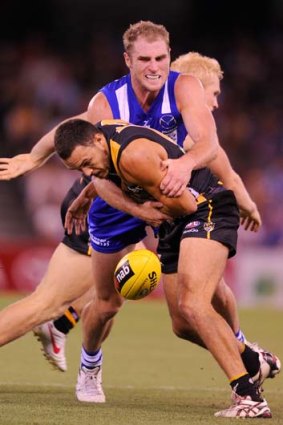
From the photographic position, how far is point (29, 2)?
824 inches

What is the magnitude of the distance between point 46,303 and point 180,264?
4.37 feet

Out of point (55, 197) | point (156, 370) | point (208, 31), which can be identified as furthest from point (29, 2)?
point (156, 370)

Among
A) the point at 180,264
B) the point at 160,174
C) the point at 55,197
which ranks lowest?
the point at 55,197

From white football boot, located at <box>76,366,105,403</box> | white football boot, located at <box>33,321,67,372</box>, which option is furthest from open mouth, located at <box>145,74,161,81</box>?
white football boot, located at <box>33,321,67,372</box>

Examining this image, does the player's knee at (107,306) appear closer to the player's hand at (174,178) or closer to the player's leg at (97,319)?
the player's leg at (97,319)

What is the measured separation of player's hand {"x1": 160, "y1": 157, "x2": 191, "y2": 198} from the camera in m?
6.26

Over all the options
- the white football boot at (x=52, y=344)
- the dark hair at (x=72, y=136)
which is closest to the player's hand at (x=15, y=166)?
the dark hair at (x=72, y=136)

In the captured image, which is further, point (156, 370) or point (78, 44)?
point (78, 44)

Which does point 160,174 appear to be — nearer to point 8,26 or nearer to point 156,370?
point 156,370

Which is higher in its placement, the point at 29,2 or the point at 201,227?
the point at 201,227

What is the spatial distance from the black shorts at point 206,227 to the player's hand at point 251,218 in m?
0.71

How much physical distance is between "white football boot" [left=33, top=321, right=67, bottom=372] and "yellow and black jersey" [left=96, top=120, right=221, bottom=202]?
2.18 meters

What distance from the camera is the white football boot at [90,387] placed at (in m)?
7.34

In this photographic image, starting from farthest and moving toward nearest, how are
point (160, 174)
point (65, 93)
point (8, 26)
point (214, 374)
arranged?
point (8, 26) < point (65, 93) < point (214, 374) < point (160, 174)
